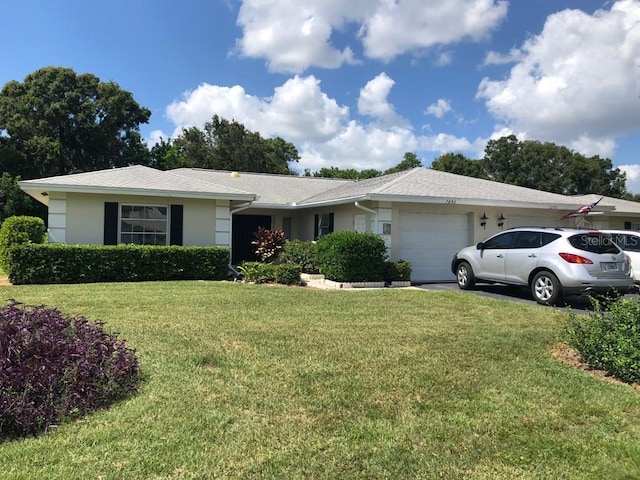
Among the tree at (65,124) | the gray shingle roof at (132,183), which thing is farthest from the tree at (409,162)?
the gray shingle roof at (132,183)

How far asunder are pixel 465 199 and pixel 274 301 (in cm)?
749

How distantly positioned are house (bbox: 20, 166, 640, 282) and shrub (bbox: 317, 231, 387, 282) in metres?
0.88

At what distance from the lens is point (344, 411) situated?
13.0 ft

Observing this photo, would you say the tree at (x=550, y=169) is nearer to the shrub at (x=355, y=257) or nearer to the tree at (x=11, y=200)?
the shrub at (x=355, y=257)

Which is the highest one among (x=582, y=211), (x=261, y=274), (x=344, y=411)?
(x=582, y=211)

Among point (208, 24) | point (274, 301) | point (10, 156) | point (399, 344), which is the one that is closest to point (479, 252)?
point (274, 301)

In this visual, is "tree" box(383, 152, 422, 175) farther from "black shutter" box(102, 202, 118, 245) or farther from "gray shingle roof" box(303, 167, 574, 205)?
"black shutter" box(102, 202, 118, 245)

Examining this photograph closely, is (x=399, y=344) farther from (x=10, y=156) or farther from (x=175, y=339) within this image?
(x=10, y=156)

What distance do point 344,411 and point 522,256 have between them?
791cm

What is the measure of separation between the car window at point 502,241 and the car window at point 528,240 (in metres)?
0.16

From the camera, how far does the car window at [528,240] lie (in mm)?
10328

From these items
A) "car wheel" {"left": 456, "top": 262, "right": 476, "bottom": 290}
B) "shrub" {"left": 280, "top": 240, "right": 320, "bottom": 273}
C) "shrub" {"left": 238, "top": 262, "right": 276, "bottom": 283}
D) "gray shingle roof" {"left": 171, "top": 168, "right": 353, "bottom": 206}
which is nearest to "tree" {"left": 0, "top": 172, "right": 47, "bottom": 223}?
"gray shingle roof" {"left": 171, "top": 168, "right": 353, "bottom": 206}

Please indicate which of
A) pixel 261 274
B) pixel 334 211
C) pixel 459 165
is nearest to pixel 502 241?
pixel 261 274

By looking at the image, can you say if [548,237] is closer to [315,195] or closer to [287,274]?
[287,274]
